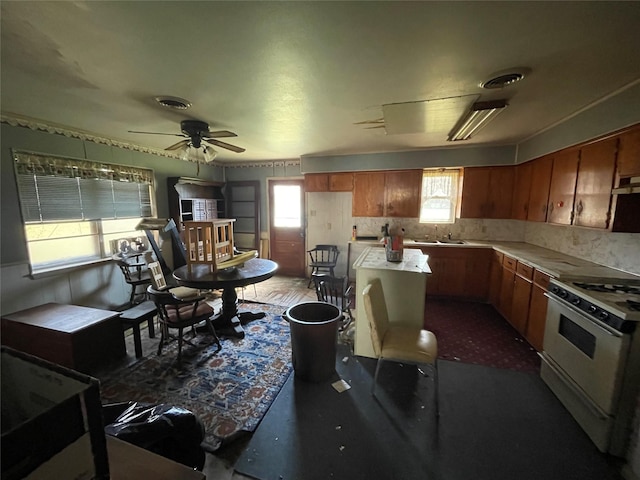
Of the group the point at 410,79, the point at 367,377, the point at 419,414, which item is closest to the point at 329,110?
the point at 410,79

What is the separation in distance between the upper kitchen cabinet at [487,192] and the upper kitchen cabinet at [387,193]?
75cm

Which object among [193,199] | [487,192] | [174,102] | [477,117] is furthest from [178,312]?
[487,192]

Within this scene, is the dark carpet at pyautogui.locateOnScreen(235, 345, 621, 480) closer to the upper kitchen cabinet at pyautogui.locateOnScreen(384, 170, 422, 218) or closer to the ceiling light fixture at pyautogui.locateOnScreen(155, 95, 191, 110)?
the ceiling light fixture at pyautogui.locateOnScreen(155, 95, 191, 110)

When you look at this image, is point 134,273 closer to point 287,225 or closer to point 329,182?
point 287,225

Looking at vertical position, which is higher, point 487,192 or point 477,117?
point 477,117

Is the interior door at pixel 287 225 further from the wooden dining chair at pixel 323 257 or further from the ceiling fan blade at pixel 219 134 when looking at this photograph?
the ceiling fan blade at pixel 219 134

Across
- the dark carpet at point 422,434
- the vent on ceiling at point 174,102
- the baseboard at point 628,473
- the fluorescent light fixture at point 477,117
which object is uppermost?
the vent on ceiling at point 174,102

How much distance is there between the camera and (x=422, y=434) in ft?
5.91

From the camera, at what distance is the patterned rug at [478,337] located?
2.63 metres

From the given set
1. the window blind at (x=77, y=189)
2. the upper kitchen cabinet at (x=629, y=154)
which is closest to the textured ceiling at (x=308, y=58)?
the upper kitchen cabinet at (x=629, y=154)

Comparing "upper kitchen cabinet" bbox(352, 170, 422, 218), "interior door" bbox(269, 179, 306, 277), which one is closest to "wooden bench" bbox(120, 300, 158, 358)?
"interior door" bbox(269, 179, 306, 277)

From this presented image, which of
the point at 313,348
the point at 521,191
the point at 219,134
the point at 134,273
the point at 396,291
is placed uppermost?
the point at 219,134

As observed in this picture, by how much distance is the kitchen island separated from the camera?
240 centimetres

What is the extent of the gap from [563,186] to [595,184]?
506 millimetres
